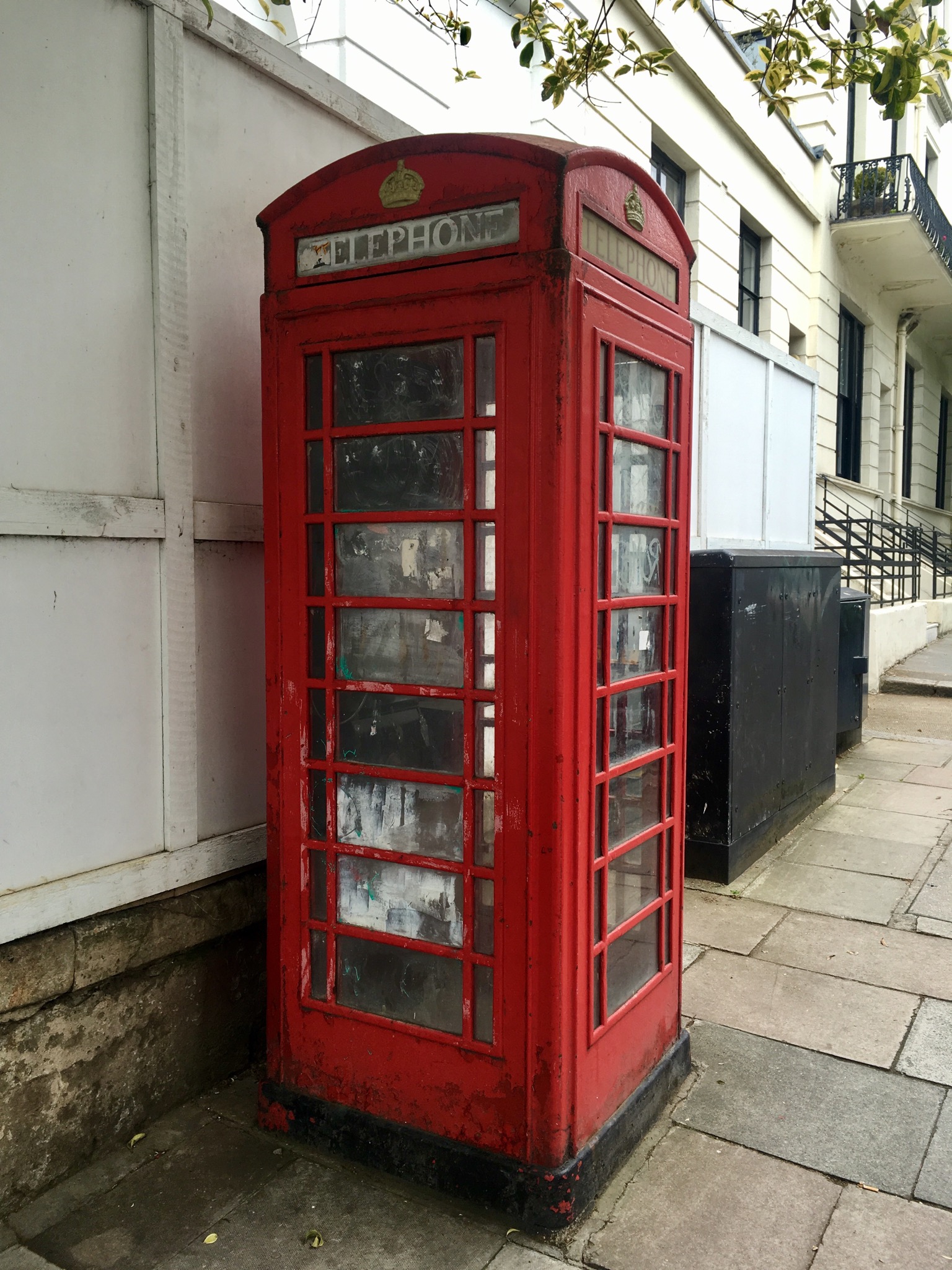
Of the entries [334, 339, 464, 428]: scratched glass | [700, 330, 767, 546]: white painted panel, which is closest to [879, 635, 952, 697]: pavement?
[700, 330, 767, 546]: white painted panel

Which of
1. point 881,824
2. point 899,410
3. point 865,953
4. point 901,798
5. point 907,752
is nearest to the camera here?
point 865,953

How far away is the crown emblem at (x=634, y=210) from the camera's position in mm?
2648

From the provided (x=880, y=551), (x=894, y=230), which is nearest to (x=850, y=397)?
(x=894, y=230)

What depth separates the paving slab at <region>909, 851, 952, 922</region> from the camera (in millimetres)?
4652

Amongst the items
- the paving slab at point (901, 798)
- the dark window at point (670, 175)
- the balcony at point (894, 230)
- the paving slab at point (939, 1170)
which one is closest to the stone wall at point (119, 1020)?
the paving slab at point (939, 1170)

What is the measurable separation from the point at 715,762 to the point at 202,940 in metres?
2.79

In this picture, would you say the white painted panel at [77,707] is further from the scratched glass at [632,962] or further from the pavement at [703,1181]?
the scratched glass at [632,962]

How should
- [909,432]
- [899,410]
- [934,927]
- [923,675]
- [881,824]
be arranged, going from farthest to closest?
[909,432] → [899,410] → [923,675] → [881,824] → [934,927]

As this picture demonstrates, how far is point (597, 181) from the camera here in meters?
2.50

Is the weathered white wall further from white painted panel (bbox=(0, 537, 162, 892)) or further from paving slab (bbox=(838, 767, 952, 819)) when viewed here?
paving slab (bbox=(838, 767, 952, 819))

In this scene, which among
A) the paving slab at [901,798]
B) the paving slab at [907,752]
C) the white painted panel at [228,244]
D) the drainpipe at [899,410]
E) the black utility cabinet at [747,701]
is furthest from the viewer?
the drainpipe at [899,410]

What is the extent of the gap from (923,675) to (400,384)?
10320 mm

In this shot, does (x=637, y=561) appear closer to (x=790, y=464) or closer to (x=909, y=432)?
(x=790, y=464)

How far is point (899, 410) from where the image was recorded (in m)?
18.3
